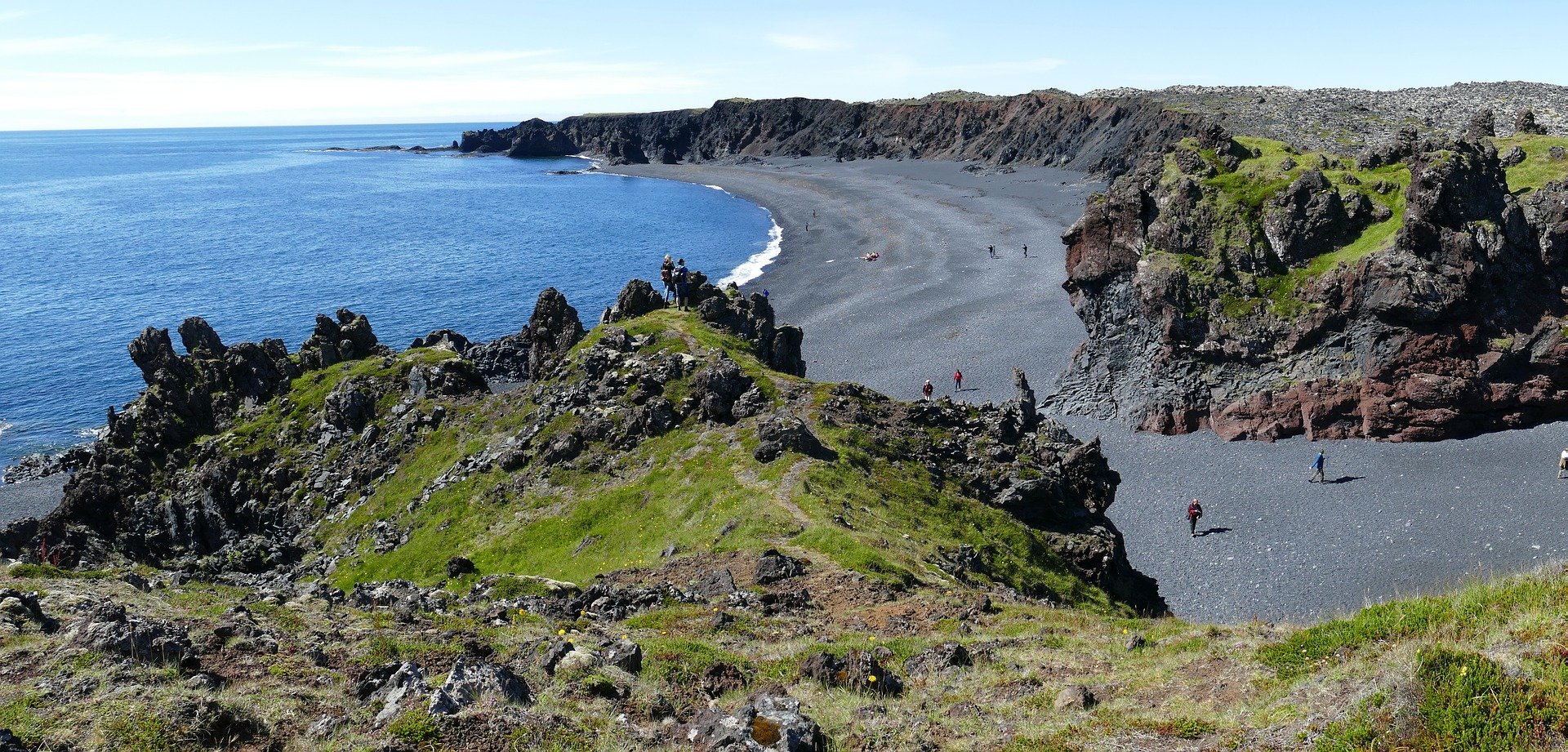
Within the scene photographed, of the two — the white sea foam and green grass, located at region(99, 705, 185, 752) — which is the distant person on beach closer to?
green grass, located at region(99, 705, 185, 752)

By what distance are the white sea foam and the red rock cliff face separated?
5307cm

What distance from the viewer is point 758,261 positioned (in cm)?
12500

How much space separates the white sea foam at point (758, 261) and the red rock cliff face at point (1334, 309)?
53066mm

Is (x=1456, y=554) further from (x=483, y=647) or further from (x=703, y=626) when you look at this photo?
(x=483, y=647)

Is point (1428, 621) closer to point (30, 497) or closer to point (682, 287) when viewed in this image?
point (682, 287)

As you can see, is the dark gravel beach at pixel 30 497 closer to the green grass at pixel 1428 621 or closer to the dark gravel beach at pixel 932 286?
the dark gravel beach at pixel 932 286

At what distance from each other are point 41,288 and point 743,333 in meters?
118

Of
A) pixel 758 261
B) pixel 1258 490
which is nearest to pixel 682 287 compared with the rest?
pixel 1258 490

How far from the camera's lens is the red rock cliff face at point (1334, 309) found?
170ft

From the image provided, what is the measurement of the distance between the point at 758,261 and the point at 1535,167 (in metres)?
84.0

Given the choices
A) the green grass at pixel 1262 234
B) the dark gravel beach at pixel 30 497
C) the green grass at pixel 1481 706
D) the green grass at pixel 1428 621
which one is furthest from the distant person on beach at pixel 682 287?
the green grass at pixel 1481 706

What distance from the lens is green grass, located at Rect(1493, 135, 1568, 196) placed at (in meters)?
58.2

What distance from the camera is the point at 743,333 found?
51438mm

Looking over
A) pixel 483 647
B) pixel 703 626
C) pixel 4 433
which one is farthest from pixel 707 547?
pixel 4 433
